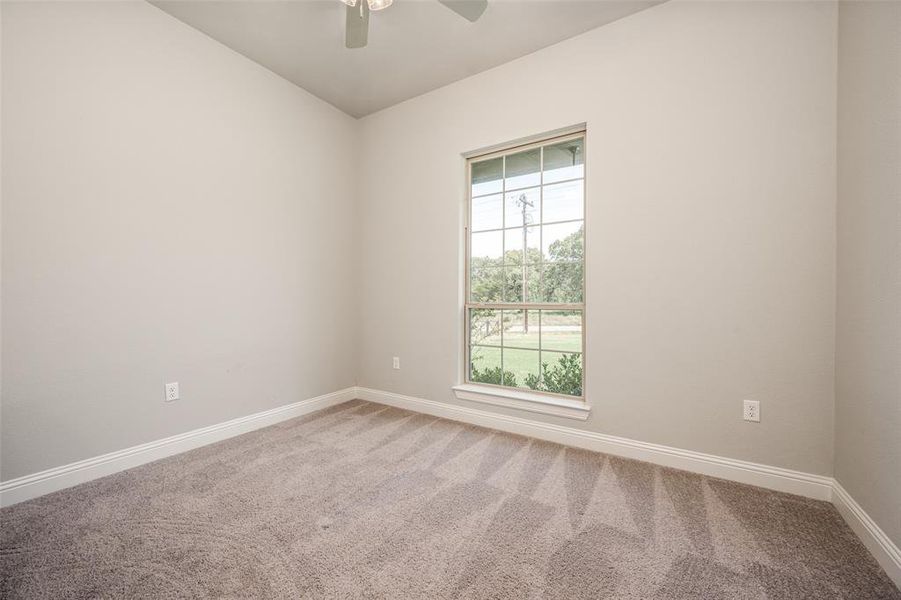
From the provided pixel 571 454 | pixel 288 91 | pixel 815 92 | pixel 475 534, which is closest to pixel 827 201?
pixel 815 92

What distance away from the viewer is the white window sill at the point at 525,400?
245 cm

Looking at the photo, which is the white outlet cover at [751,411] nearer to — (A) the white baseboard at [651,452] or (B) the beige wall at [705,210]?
(B) the beige wall at [705,210]

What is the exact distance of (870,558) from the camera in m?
1.38

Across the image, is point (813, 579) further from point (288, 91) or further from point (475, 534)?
point (288, 91)

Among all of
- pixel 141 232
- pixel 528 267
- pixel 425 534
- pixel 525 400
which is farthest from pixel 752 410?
pixel 141 232

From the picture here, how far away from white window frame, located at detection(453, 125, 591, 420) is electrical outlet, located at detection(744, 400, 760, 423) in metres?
0.83

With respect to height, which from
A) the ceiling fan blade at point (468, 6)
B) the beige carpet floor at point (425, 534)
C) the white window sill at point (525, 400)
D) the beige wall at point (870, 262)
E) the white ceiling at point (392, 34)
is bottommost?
the beige carpet floor at point (425, 534)

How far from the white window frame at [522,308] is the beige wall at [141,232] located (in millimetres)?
1413

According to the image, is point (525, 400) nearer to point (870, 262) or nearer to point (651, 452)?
point (651, 452)

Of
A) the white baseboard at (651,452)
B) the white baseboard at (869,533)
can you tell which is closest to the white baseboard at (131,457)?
the white baseboard at (651,452)

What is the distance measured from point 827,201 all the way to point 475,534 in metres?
2.36

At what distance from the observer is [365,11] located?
1.95 metres

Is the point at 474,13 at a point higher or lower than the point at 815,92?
higher

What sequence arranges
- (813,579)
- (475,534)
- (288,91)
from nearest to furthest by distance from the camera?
1. (813,579)
2. (475,534)
3. (288,91)
